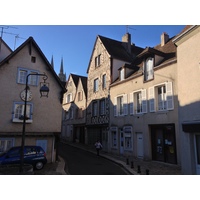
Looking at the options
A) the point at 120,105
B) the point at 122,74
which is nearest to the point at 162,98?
the point at 120,105

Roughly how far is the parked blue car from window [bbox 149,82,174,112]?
743 centimetres

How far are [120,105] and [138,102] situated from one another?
2.33 metres

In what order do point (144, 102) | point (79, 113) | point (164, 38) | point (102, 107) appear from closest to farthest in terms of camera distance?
point (144, 102), point (164, 38), point (102, 107), point (79, 113)

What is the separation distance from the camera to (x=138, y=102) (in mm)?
14516

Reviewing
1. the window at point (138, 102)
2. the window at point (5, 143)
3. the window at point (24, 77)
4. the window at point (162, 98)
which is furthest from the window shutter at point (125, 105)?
the window at point (5, 143)

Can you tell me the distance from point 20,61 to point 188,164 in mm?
10747

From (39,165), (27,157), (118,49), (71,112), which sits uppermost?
(118,49)

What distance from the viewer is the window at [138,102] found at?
13.5 m

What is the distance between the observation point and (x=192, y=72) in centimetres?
802

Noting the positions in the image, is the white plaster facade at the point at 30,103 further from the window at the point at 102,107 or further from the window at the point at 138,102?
the window at the point at 102,107

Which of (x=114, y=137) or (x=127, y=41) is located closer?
(x=114, y=137)

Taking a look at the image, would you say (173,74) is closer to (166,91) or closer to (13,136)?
(166,91)

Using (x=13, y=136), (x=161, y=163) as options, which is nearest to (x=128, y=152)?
(x=161, y=163)

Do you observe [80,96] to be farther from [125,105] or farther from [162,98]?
[162,98]
